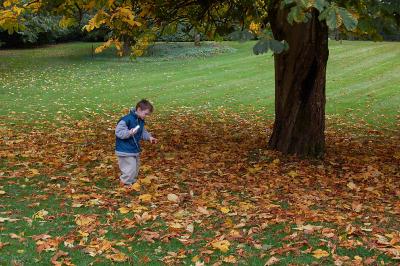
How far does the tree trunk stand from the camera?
841 centimetres

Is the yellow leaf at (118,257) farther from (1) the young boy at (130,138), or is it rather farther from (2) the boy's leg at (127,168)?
(2) the boy's leg at (127,168)

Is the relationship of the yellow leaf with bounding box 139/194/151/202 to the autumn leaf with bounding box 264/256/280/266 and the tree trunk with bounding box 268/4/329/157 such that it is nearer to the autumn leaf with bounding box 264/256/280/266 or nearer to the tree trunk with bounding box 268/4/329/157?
the autumn leaf with bounding box 264/256/280/266

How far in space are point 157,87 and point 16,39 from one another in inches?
940

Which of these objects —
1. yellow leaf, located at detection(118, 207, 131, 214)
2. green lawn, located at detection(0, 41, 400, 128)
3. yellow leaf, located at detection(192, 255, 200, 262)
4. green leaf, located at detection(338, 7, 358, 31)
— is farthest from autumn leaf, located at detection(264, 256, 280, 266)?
green lawn, located at detection(0, 41, 400, 128)

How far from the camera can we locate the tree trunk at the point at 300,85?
841 cm

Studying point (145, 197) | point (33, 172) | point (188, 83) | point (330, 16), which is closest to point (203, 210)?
point (145, 197)

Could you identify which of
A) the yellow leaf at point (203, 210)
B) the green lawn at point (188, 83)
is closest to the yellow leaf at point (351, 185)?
the yellow leaf at point (203, 210)

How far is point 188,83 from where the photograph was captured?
21641 millimetres

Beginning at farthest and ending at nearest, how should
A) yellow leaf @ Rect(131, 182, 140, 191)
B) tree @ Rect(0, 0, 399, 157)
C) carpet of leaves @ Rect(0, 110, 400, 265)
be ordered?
tree @ Rect(0, 0, 399, 157) → yellow leaf @ Rect(131, 182, 140, 191) → carpet of leaves @ Rect(0, 110, 400, 265)

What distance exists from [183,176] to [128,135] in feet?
4.71

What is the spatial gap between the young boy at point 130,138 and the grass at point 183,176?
0.97 feet

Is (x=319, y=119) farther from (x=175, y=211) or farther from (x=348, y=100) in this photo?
(x=348, y=100)

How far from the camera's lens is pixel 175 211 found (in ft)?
19.7

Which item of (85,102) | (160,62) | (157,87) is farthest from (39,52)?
(85,102)
